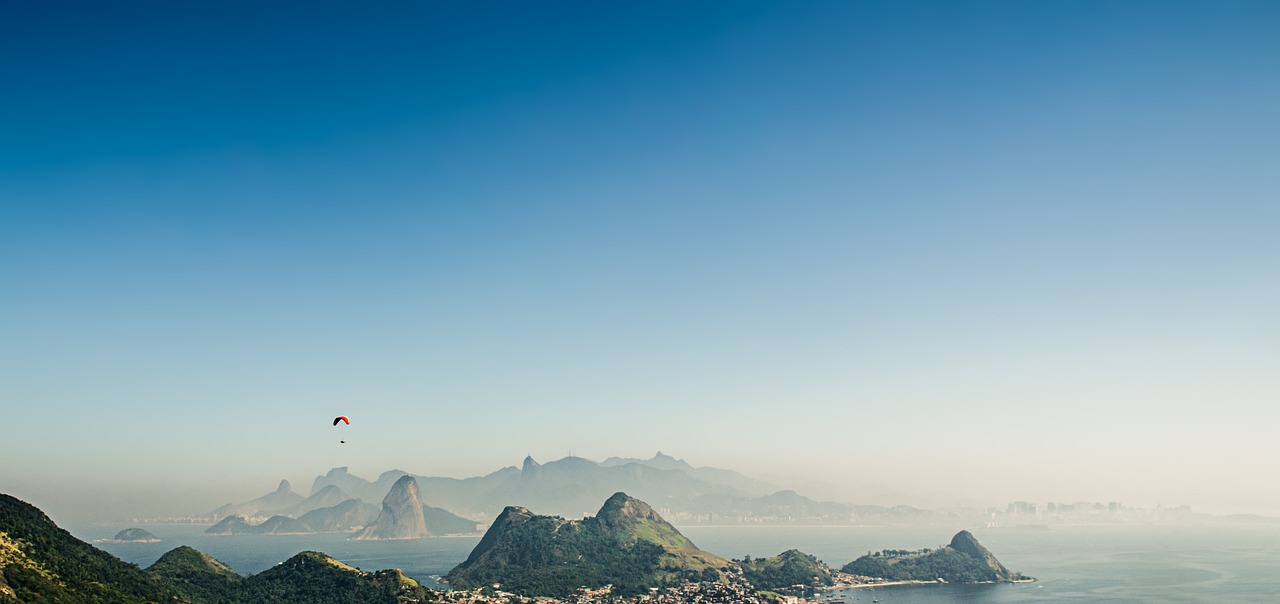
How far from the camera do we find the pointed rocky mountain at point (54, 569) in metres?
50.2

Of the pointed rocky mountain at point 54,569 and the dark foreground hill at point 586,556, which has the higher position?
the pointed rocky mountain at point 54,569

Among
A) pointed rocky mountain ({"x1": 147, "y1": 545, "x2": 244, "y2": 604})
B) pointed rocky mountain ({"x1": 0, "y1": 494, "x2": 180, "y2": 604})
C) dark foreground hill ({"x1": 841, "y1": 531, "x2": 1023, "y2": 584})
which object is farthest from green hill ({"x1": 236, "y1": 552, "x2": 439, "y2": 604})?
dark foreground hill ({"x1": 841, "y1": 531, "x2": 1023, "y2": 584})

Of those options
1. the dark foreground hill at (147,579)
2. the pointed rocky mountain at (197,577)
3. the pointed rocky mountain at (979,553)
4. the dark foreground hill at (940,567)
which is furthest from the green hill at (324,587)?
the pointed rocky mountain at (979,553)

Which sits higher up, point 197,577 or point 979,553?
point 197,577

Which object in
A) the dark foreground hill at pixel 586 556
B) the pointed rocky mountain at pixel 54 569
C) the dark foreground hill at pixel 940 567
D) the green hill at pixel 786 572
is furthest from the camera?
the dark foreground hill at pixel 940 567

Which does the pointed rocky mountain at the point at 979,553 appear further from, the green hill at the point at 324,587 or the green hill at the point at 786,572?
the green hill at the point at 324,587

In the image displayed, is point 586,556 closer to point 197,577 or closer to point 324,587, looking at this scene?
point 324,587

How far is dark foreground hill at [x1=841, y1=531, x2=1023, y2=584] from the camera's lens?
140 metres

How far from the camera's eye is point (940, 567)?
5645 inches

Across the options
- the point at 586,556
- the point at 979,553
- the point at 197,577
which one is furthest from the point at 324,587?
the point at 979,553

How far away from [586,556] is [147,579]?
73.5 meters

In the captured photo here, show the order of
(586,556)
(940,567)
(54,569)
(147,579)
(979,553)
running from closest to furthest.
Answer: (54,569), (147,579), (586,556), (940,567), (979,553)

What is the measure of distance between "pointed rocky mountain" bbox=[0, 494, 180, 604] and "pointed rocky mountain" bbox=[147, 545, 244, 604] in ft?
28.3

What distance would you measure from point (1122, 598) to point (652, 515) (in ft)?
276
